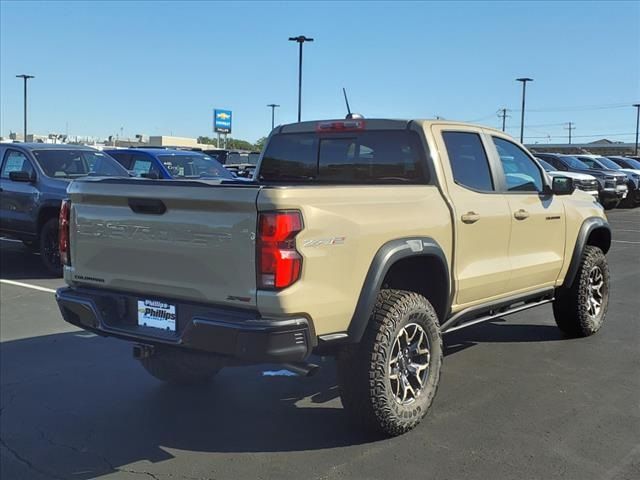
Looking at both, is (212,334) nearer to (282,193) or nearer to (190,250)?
(190,250)

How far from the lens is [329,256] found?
11.6 ft

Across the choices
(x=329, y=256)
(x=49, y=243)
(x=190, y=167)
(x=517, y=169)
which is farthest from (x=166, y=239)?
(x=190, y=167)

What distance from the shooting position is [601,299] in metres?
6.46

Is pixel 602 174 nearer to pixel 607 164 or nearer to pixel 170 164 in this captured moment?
pixel 607 164

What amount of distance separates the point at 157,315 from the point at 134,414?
1065 mm

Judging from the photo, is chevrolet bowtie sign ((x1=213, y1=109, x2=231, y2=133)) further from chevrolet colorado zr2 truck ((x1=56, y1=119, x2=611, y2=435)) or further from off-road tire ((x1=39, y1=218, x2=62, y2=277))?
chevrolet colorado zr2 truck ((x1=56, y1=119, x2=611, y2=435))

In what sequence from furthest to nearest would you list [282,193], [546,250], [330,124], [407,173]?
[546,250] → [330,124] → [407,173] → [282,193]

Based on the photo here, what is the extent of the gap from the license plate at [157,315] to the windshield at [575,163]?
2137 centimetres

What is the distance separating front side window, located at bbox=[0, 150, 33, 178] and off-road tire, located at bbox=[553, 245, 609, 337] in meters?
7.78

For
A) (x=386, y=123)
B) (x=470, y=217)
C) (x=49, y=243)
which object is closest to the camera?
(x=470, y=217)

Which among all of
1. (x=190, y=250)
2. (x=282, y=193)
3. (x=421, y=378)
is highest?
(x=282, y=193)

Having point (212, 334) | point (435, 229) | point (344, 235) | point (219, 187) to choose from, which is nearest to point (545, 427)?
point (435, 229)

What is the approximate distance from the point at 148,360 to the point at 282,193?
7.11 ft

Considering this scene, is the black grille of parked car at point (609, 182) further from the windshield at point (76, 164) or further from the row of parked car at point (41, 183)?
the windshield at point (76, 164)
